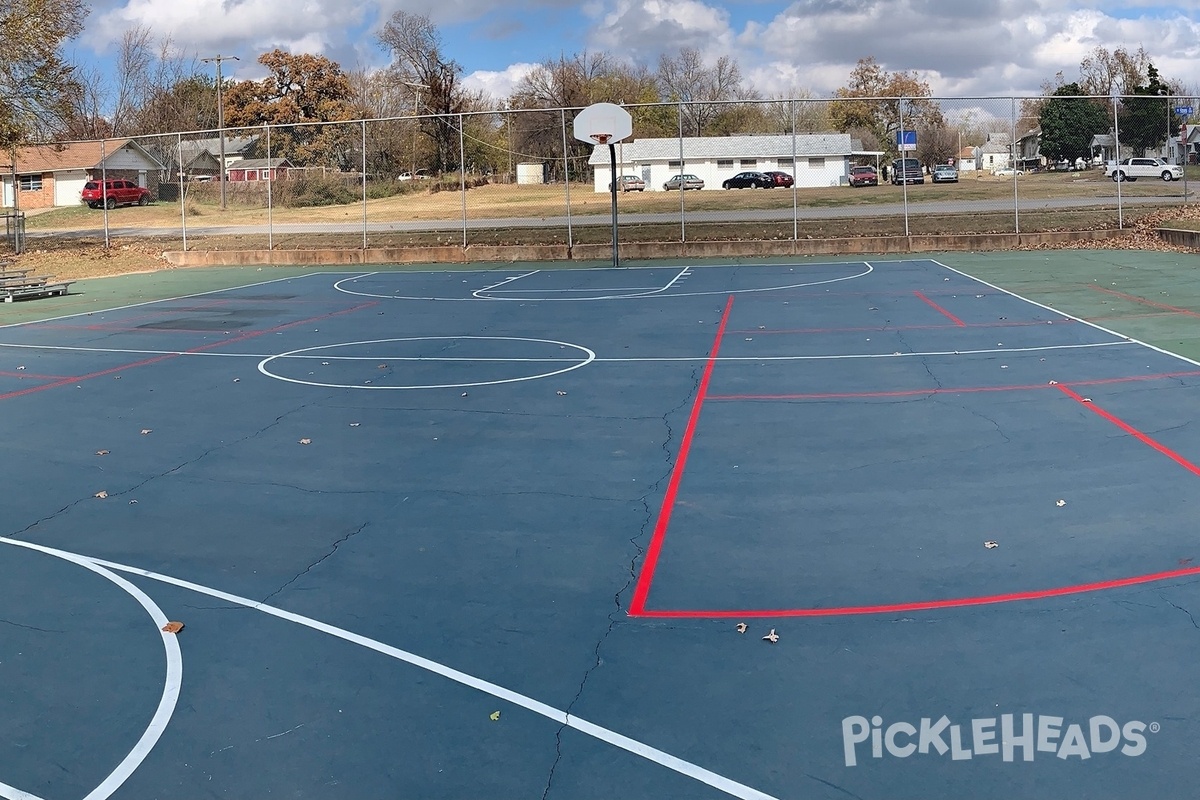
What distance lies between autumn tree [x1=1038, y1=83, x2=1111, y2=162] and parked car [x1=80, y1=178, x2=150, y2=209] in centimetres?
4658

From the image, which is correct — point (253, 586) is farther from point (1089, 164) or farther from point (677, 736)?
point (1089, 164)

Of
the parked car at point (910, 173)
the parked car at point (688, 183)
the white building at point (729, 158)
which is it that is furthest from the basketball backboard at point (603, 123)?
the parked car at point (688, 183)

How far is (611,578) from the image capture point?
666cm

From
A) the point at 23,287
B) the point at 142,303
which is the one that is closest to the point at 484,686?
the point at 142,303

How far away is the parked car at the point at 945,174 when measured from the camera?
4936cm

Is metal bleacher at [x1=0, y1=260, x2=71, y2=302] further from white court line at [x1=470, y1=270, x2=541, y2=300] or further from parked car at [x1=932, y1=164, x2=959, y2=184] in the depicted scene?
parked car at [x1=932, y1=164, x2=959, y2=184]

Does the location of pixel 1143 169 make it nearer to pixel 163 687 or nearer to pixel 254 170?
pixel 254 170

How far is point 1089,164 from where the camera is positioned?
2325 inches

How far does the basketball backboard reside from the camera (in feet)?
87.9

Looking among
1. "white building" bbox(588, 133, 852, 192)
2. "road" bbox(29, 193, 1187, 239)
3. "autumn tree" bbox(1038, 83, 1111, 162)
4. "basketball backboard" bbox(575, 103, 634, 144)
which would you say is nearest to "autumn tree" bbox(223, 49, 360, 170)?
"white building" bbox(588, 133, 852, 192)

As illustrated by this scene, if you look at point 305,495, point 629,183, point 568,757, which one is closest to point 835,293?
point 305,495

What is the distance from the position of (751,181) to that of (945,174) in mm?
10465

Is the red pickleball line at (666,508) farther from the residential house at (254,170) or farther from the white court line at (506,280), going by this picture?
the residential house at (254,170)

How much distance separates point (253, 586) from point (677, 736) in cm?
310
